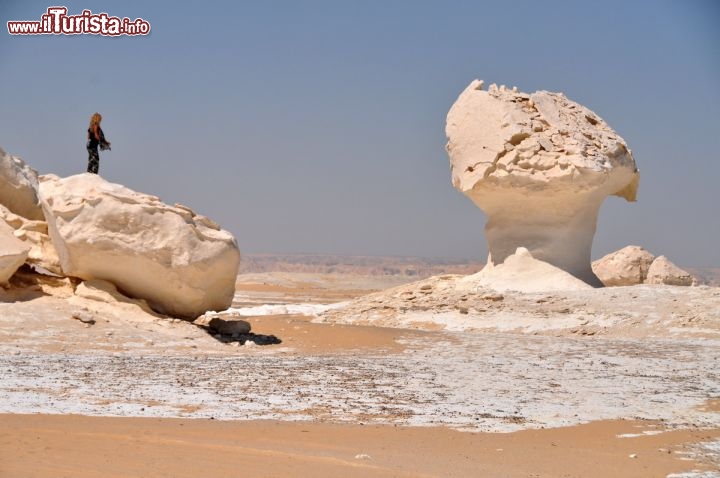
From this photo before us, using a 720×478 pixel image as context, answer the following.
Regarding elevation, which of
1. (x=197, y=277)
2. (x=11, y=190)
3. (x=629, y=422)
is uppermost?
(x=11, y=190)

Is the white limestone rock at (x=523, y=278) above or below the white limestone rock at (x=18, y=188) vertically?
below

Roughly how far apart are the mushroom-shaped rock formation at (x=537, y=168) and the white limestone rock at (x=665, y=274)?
579 cm

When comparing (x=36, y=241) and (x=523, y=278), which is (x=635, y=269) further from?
(x=36, y=241)

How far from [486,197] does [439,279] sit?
218cm

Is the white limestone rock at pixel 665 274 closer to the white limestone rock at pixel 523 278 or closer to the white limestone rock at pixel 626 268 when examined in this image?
the white limestone rock at pixel 626 268

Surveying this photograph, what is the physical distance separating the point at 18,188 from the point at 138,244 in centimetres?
376

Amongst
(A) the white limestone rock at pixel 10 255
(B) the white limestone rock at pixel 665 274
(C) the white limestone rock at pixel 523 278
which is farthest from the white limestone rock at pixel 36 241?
(B) the white limestone rock at pixel 665 274

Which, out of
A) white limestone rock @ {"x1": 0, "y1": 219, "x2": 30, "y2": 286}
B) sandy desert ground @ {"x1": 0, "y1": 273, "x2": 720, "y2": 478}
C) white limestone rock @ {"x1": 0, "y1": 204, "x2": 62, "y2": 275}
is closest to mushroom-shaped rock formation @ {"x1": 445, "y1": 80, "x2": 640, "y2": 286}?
sandy desert ground @ {"x1": 0, "y1": 273, "x2": 720, "y2": 478}

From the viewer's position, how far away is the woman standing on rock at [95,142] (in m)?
14.8

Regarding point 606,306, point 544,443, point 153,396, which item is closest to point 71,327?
point 153,396

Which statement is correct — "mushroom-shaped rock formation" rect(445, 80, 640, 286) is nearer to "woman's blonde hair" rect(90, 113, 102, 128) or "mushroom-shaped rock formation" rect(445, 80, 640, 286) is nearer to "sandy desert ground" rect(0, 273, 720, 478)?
"sandy desert ground" rect(0, 273, 720, 478)

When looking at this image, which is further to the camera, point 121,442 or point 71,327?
point 71,327

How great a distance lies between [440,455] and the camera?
623 centimetres

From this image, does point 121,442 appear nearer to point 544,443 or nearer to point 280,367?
point 544,443
